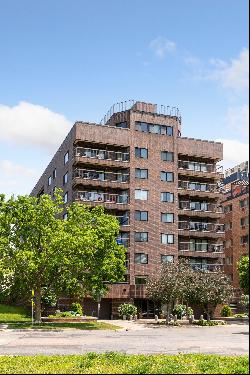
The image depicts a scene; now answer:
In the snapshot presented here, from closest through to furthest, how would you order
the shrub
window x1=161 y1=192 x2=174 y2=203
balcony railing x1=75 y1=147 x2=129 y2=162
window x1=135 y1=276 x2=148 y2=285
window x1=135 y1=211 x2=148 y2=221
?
the shrub, balcony railing x1=75 y1=147 x2=129 y2=162, window x1=135 y1=276 x2=148 y2=285, window x1=135 y1=211 x2=148 y2=221, window x1=161 y1=192 x2=174 y2=203

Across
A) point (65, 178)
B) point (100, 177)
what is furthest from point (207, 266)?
point (65, 178)

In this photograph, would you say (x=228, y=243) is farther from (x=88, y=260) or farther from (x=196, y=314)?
(x=88, y=260)

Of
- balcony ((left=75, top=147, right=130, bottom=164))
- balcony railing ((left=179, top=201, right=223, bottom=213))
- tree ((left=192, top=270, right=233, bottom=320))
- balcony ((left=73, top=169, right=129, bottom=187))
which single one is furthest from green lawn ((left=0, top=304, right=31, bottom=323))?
balcony railing ((left=179, top=201, right=223, bottom=213))

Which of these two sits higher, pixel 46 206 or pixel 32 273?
pixel 46 206

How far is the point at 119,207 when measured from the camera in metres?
72.5

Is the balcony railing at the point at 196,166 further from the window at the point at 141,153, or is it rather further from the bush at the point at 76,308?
the bush at the point at 76,308

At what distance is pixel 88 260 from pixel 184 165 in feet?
102

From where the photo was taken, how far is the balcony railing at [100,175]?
71.2m

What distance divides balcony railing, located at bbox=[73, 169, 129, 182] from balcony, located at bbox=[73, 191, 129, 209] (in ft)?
6.13

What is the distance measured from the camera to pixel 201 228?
78.2 metres

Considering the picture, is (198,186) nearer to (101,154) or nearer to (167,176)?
(167,176)

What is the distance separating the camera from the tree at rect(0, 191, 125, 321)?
5000 cm

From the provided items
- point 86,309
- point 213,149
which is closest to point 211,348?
point 86,309

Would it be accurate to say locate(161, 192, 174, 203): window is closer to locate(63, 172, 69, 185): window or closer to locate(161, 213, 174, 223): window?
locate(161, 213, 174, 223): window
